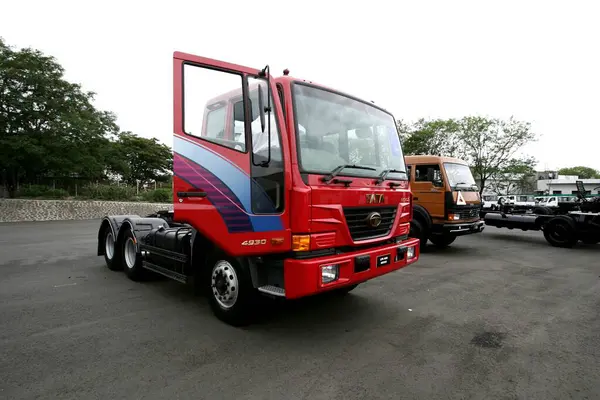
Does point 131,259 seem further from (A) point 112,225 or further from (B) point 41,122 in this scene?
(B) point 41,122

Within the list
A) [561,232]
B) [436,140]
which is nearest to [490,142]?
[436,140]

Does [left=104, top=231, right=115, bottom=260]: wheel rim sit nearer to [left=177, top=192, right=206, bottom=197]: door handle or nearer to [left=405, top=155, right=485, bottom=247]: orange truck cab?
[left=177, top=192, right=206, bottom=197]: door handle

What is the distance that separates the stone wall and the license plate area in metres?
15.1

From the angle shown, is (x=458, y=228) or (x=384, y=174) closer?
(x=384, y=174)

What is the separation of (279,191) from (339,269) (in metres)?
0.90

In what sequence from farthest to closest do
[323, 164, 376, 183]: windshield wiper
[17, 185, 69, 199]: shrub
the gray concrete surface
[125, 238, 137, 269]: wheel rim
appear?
[17, 185, 69, 199]: shrub → [125, 238, 137, 269]: wheel rim → [323, 164, 376, 183]: windshield wiper → the gray concrete surface

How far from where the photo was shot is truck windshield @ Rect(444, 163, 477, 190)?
891 cm

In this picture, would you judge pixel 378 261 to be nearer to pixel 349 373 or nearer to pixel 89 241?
pixel 349 373

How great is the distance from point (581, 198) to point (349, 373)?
12012 mm

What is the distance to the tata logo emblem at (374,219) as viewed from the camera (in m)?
3.70

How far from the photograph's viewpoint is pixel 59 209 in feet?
61.8

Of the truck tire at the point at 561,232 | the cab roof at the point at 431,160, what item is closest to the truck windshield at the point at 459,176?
the cab roof at the point at 431,160

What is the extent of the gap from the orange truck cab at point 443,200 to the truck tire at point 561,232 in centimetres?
276

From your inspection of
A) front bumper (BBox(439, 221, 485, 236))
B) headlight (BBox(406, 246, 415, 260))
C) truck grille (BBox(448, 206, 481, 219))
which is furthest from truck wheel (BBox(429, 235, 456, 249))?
headlight (BBox(406, 246, 415, 260))
